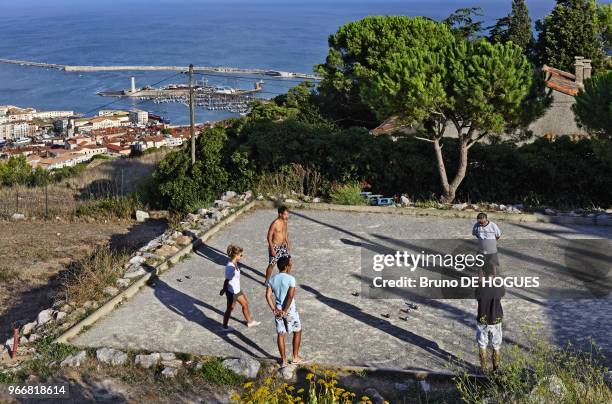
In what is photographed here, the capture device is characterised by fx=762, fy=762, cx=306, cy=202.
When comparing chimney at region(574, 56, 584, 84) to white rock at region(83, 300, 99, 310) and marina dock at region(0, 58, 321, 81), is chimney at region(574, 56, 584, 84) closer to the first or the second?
white rock at region(83, 300, 99, 310)

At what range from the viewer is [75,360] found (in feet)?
29.7

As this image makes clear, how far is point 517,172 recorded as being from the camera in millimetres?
17531

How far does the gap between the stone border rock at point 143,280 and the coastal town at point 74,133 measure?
48.4 m

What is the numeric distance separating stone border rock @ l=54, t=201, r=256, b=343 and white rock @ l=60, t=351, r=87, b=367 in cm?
60

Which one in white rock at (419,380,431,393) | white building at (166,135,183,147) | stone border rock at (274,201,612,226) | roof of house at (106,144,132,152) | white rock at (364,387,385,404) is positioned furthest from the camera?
roof of house at (106,144,132,152)

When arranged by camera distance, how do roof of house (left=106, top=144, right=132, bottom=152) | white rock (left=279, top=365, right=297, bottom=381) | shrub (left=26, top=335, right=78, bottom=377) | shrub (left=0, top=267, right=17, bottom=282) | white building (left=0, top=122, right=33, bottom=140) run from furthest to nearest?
white building (left=0, top=122, right=33, bottom=140), roof of house (left=106, top=144, right=132, bottom=152), shrub (left=0, top=267, right=17, bottom=282), shrub (left=26, top=335, right=78, bottom=377), white rock (left=279, top=365, right=297, bottom=381)

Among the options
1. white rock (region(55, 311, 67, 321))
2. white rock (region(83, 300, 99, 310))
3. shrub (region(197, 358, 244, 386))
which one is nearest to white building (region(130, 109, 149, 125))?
white rock (region(83, 300, 99, 310))

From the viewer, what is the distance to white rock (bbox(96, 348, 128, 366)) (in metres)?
9.03

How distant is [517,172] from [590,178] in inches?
62.6

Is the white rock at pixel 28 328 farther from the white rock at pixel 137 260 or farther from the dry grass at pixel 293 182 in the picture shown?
the dry grass at pixel 293 182

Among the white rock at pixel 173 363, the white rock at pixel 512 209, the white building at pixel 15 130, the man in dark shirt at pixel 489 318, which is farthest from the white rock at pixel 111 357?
the white building at pixel 15 130

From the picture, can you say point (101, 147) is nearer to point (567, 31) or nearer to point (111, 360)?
point (567, 31)

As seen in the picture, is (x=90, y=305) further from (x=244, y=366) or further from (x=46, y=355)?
(x=244, y=366)

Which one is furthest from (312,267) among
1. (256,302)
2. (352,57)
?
(352,57)
